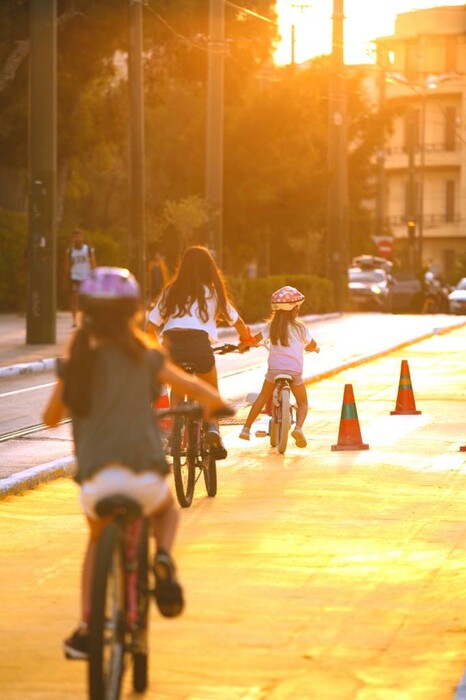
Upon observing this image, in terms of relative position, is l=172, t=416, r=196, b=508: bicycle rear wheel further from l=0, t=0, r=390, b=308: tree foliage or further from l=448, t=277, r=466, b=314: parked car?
l=448, t=277, r=466, b=314: parked car

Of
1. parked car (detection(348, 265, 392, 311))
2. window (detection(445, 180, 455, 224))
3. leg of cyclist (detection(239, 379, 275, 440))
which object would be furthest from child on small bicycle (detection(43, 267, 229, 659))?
window (detection(445, 180, 455, 224))

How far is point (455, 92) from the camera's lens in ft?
360

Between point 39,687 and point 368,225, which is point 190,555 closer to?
point 39,687

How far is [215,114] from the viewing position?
130 ft

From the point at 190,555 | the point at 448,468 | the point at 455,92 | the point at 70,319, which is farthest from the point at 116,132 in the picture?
the point at 455,92

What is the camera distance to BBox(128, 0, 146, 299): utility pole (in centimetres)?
3612

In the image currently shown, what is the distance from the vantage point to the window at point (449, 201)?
10981 centimetres

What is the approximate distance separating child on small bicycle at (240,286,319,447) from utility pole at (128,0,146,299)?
21558mm

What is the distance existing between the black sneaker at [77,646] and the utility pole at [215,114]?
32.7 meters

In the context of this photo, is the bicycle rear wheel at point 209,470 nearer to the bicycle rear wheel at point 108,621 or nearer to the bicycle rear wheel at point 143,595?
the bicycle rear wheel at point 143,595

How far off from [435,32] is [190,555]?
10295 cm

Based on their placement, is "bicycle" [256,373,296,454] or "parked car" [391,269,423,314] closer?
"bicycle" [256,373,296,454]

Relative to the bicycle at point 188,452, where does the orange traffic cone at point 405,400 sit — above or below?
below

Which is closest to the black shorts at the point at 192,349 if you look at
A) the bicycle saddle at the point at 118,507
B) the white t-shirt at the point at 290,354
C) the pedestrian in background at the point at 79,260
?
the white t-shirt at the point at 290,354
